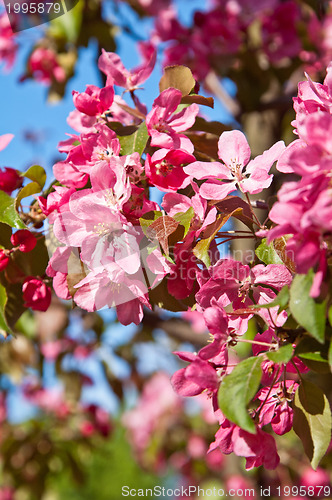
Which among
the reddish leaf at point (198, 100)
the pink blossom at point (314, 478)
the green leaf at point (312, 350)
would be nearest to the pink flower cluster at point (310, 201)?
the green leaf at point (312, 350)

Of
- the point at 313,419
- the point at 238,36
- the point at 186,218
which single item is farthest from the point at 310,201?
the point at 238,36

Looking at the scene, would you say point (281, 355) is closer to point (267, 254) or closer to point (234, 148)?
point (267, 254)

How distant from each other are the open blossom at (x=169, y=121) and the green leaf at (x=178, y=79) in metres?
0.05

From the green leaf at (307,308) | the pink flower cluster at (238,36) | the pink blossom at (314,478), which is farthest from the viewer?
the pink blossom at (314,478)

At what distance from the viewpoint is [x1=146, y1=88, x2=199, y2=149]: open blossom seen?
76 centimetres

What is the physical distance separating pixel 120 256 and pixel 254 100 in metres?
1.83

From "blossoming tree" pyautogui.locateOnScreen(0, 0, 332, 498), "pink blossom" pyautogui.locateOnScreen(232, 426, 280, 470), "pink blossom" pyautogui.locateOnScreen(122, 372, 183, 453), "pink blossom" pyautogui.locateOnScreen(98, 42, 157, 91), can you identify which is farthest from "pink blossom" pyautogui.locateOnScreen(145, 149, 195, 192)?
"pink blossom" pyautogui.locateOnScreen(122, 372, 183, 453)

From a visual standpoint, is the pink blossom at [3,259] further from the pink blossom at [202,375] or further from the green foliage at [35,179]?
the pink blossom at [202,375]

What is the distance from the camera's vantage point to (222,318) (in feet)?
2.11

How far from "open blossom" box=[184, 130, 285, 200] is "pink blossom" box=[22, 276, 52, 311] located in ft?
1.01

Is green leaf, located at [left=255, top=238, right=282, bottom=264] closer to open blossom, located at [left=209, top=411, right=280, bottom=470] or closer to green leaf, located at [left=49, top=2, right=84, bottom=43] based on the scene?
open blossom, located at [left=209, top=411, right=280, bottom=470]

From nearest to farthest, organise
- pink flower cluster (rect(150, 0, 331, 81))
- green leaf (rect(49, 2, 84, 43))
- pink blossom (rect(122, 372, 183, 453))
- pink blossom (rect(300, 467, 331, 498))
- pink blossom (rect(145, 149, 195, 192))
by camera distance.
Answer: pink blossom (rect(145, 149, 195, 192)) → green leaf (rect(49, 2, 84, 43)) → pink flower cluster (rect(150, 0, 331, 81)) → pink blossom (rect(300, 467, 331, 498)) → pink blossom (rect(122, 372, 183, 453))

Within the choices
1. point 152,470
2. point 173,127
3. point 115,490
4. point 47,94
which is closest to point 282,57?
point 47,94

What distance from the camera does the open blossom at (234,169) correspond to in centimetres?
70
